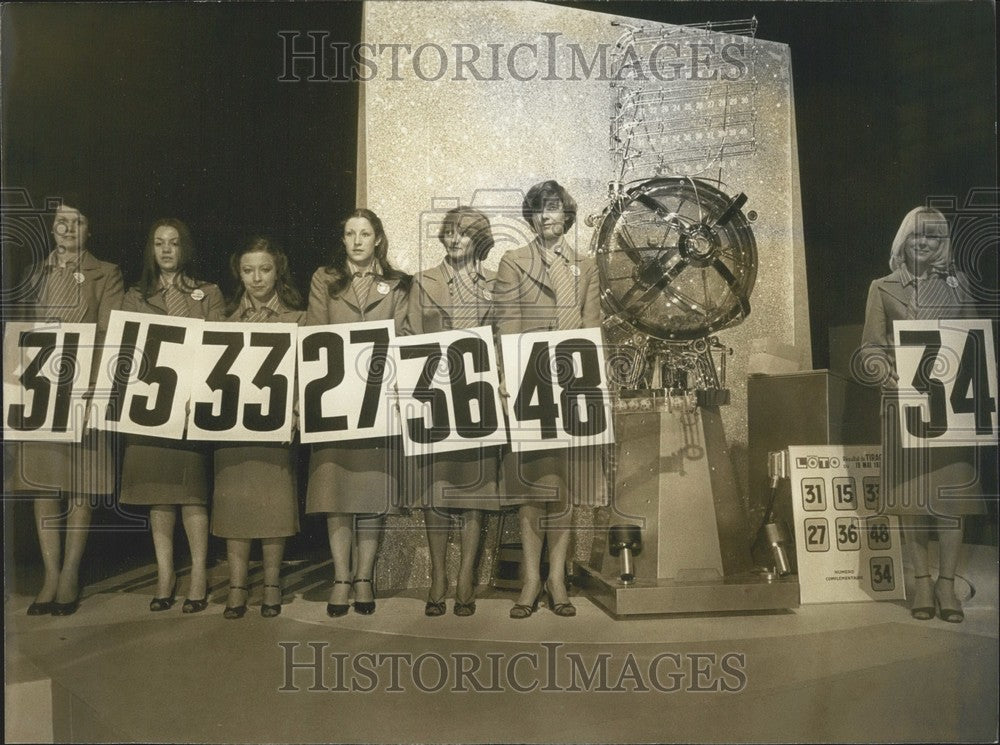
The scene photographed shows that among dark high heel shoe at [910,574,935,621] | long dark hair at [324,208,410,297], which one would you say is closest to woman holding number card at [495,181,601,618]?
long dark hair at [324,208,410,297]

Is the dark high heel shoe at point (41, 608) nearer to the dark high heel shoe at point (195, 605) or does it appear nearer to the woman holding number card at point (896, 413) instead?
the dark high heel shoe at point (195, 605)

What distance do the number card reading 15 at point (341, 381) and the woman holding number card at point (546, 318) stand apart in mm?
435

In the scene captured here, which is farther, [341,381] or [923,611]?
[923,611]

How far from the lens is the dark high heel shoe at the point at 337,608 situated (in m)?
2.82

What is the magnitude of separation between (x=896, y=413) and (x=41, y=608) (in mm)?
3079

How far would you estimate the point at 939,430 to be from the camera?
2941 mm

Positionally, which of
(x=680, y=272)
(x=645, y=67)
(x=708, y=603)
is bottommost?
(x=708, y=603)

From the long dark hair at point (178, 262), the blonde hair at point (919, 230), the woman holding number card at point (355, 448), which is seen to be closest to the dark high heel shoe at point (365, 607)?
the woman holding number card at point (355, 448)

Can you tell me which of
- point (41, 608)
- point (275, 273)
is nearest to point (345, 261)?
point (275, 273)

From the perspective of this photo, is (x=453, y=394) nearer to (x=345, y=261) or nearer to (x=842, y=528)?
(x=345, y=261)

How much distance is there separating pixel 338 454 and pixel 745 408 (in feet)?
4.82

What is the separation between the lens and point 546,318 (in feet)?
9.21

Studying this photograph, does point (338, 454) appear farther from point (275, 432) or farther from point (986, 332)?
point (986, 332)

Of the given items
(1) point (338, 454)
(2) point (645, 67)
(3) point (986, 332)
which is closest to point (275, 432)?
(1) point (338, 454)
